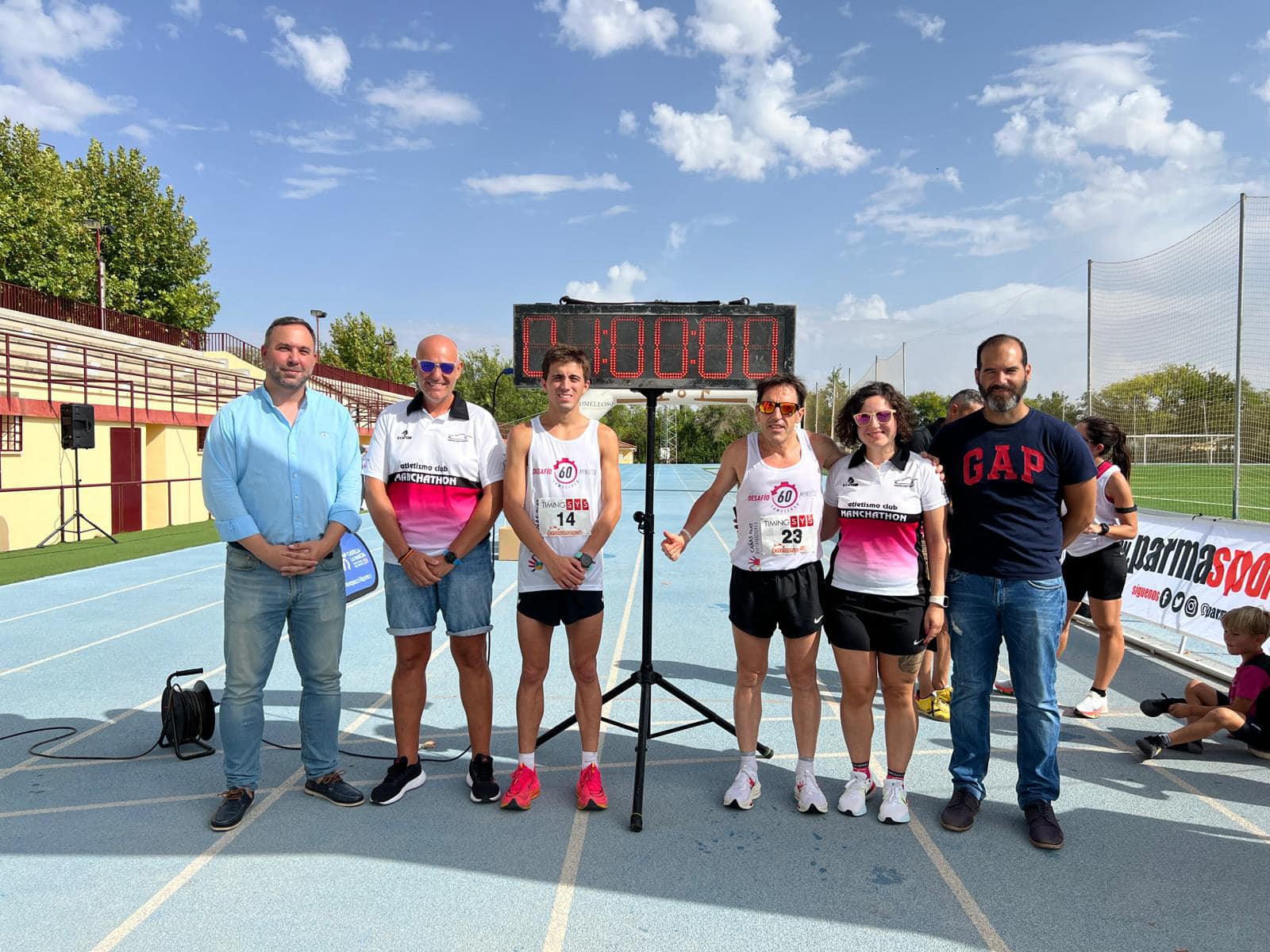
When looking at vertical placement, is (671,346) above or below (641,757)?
above

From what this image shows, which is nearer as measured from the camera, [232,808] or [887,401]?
[232,808]

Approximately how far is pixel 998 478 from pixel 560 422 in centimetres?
201

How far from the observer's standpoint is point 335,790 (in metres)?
3.49

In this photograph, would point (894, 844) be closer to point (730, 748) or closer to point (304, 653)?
point (730, 748)

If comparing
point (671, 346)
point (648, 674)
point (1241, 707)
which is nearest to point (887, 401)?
point (671, 346)

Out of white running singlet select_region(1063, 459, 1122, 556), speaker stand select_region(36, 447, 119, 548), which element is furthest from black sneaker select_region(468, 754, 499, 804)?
speaker stand select_region(36, 447, 119, 548)

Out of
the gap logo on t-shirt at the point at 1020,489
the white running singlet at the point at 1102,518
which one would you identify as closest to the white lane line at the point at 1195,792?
the white running singlet at the point at 1102,518

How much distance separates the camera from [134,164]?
35.3 meters

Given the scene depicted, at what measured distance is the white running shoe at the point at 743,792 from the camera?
346 cm

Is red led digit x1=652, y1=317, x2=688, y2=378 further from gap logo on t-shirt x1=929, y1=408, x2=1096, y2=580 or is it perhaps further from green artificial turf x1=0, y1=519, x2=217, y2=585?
green artificial turf x1=0, y1=519, x2=217, y2=585

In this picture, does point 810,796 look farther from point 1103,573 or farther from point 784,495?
point 1103,573

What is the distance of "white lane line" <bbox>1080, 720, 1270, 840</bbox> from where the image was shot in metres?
3.26

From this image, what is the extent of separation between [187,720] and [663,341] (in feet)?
11.1

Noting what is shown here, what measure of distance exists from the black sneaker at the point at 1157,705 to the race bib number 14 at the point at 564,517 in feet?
12.1
